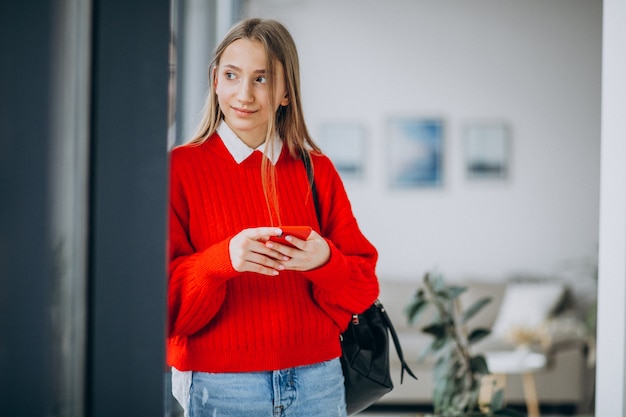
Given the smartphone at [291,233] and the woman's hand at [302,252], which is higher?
the smartphone at [291,233]

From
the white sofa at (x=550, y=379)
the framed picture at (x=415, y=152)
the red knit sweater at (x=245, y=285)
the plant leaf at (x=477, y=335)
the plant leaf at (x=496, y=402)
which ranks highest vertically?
the framed picture at (x=415, y=152)

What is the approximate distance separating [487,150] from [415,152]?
1.71 ft

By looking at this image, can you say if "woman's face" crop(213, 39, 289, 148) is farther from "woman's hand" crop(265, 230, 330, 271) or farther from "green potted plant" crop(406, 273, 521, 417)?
"green potted plant" crop(406, 273, 521, 417)

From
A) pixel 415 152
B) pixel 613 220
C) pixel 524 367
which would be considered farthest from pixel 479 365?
pixel 415 152

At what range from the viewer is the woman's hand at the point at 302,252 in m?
0.92

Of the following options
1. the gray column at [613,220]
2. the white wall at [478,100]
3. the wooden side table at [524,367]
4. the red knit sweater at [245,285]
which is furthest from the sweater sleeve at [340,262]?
the white wall at [478,100]

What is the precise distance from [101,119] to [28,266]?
0.61 feet

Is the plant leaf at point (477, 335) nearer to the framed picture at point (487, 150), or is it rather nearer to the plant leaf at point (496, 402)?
the plant leaf at point (496, 402)

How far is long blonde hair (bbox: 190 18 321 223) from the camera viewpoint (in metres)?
1.02

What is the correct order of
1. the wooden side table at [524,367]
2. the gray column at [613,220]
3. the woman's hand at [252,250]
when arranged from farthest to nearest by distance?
the wooden side table at [524,367] → the gray column at [613,220] → the woman's hand at [252,250]

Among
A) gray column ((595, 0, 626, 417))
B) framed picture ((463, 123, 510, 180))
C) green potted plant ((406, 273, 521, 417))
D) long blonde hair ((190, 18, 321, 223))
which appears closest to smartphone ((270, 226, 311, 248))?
long blonde hair ((190, 18, 321, 223))

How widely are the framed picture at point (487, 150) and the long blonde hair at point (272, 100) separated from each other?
3.92 meters

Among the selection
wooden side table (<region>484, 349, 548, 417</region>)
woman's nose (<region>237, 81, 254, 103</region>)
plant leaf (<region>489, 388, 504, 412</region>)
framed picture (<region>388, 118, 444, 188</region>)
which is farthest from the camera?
framed picture (<region>388, 118, 444, 188</region>)

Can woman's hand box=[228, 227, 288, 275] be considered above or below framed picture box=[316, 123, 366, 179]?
below
